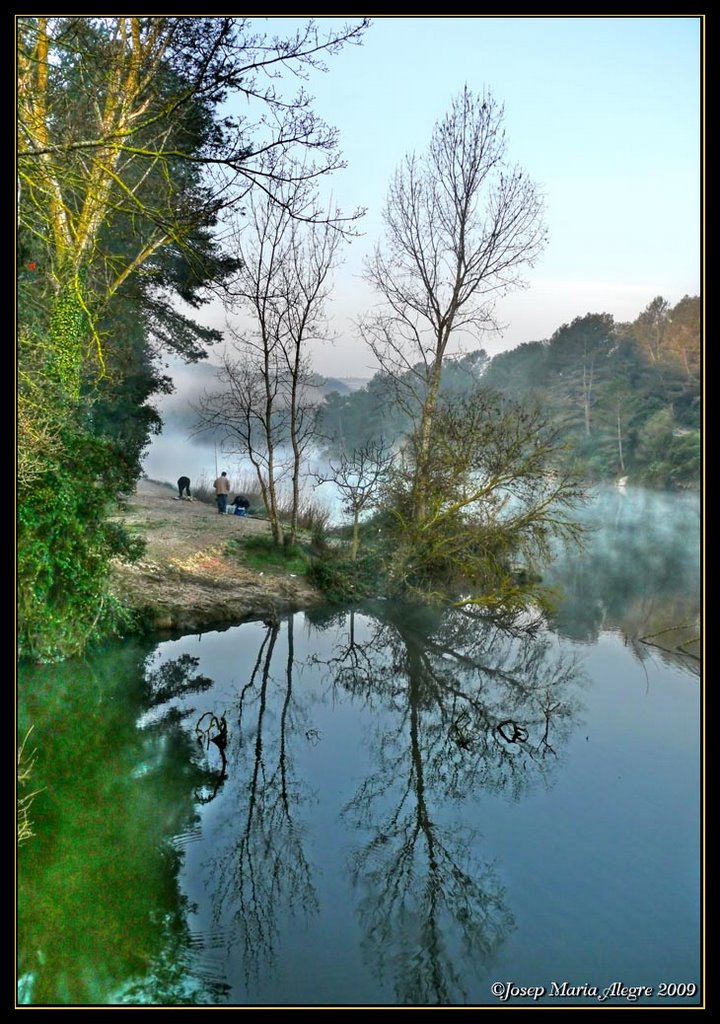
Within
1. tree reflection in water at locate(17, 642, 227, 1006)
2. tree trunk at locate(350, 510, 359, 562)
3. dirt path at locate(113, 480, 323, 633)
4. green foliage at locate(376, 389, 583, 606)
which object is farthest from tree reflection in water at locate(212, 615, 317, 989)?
tree trunk at locate(350, 510, 359, 562)

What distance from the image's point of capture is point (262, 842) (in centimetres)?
466

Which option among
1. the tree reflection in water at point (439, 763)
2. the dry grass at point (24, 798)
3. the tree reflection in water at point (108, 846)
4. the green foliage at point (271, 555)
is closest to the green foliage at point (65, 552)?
the tree reflection in water at point (108, 846)

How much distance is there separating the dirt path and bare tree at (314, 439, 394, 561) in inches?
51.7

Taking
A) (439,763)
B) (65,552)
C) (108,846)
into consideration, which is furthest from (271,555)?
(108,846)

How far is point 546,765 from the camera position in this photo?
5.86m

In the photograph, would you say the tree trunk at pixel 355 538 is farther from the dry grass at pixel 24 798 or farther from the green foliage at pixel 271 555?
the dry grass at pixel 24 798

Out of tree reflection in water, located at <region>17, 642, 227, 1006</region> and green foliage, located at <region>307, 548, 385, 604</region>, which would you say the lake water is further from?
green foliage, located at <region>307, 548, 385, 604</region>

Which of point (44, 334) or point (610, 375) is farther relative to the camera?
point (610, 375)

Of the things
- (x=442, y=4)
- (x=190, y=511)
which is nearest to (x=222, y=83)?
(x=442, y=4)

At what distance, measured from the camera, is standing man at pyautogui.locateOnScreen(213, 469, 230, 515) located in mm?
13477

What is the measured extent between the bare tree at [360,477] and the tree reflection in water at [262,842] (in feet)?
14.3

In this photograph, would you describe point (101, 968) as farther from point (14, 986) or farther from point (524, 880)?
point (524, 880)

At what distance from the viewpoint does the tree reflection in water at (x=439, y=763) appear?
375cm

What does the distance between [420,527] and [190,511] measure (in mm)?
4341
